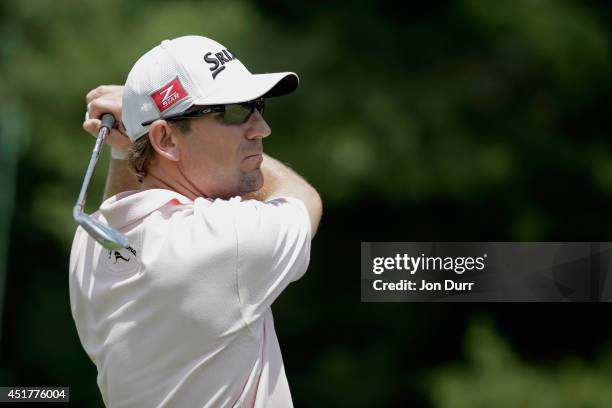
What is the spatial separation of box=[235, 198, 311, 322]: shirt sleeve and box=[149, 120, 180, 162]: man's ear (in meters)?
0.14

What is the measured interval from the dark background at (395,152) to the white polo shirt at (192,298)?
375 cm

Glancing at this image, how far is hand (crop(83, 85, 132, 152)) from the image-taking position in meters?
1.73

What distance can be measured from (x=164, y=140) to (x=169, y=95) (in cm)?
7

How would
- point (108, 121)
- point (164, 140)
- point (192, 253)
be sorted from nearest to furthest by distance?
point (192, 253)
point (164, 140)
point (108, 121)

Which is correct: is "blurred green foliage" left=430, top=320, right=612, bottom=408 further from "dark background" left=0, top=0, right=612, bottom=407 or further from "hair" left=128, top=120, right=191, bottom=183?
"hair" left=128, top=120, right=191, bottom=183

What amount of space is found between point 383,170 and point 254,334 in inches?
162

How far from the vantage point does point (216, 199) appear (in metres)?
1.58

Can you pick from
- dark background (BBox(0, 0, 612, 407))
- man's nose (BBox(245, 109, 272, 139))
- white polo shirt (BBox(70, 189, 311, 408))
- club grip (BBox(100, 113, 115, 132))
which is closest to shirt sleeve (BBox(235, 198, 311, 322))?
white polo shirt (BBox(70, 189, 311, 408))

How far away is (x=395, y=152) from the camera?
5535 millimetres

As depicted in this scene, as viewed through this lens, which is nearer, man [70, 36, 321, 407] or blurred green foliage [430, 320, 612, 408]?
man [70, 36, 321, 407]

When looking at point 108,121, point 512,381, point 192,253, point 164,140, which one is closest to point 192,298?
point 192,253

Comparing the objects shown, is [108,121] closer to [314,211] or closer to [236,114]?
[236,114]
